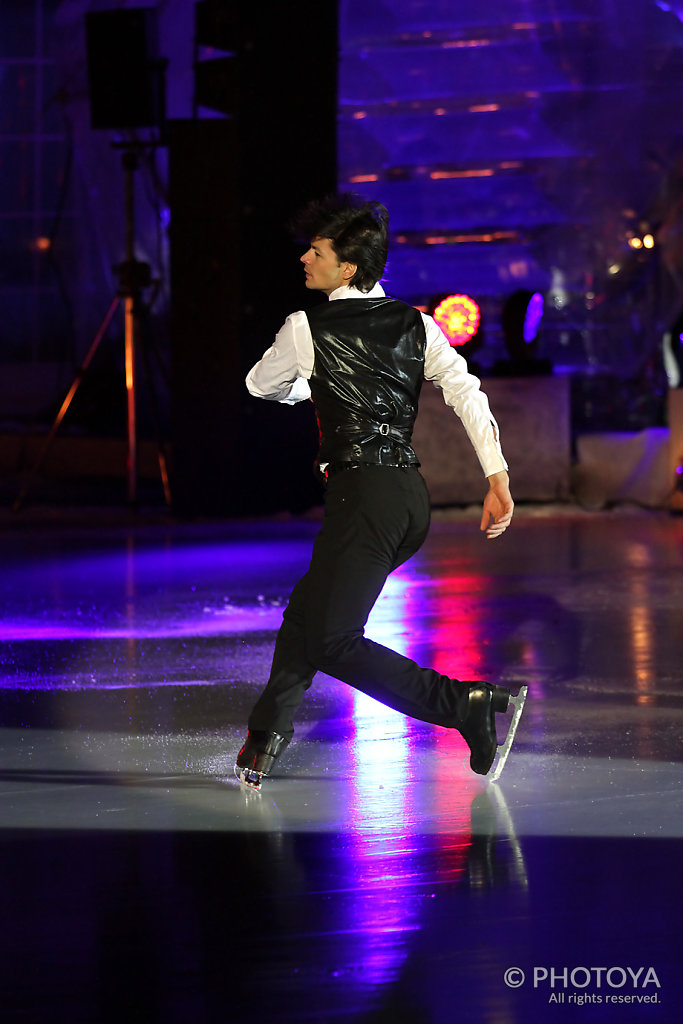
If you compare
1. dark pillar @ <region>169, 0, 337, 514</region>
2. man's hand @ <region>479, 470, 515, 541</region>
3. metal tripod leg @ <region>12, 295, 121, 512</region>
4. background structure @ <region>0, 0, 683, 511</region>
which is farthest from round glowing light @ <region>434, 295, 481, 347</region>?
man's hand @ <region>479, 470, 515, 541</region>

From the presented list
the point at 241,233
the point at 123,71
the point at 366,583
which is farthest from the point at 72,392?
the point at 366,583

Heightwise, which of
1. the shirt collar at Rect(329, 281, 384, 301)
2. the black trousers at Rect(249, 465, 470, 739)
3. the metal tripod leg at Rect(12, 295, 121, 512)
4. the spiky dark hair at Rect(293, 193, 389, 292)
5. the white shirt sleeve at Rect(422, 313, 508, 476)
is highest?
the spiky dark hair at Rect(293, 193, 389, 292)

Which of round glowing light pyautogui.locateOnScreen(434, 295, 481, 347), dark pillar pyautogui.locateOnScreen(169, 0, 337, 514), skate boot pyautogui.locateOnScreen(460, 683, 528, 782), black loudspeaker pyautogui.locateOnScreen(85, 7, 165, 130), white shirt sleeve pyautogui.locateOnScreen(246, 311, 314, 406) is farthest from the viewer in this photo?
round glowing light pyautogui.locateOnScreen(434, 295, 481, 347)

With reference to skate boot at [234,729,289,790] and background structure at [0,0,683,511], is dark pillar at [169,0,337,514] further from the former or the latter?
skate boot at [234,729,289,790]

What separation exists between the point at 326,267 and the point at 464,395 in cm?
39

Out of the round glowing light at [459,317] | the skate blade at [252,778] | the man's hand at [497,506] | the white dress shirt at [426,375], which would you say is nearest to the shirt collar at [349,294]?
the white dress shirt at [426,375]

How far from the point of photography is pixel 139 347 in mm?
9461

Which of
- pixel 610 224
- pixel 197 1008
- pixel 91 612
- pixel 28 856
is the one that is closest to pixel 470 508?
pixel 610 224

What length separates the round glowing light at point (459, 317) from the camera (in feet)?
31.4

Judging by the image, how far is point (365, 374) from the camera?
2.92m

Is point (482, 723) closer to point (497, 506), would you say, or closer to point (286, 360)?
point (497, 506)

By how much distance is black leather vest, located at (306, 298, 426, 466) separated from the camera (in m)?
2.90

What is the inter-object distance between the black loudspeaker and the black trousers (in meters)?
6.62

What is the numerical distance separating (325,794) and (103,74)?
23.2ft
